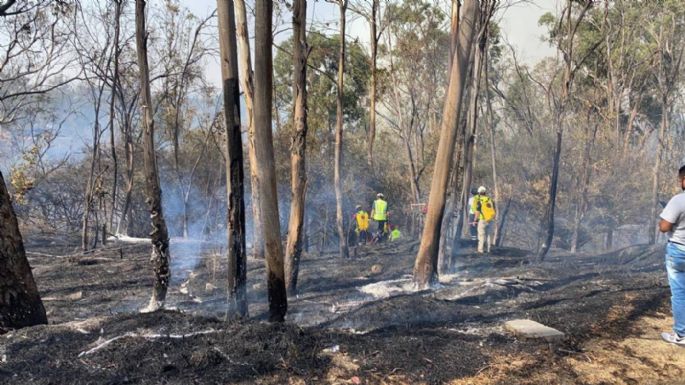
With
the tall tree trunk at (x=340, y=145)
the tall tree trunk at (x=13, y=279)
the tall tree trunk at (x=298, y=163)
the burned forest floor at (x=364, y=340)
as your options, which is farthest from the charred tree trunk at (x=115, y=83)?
the tall tree trunk at (x=13, y=279)

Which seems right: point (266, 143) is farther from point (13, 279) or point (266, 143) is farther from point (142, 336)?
point (13, 279)

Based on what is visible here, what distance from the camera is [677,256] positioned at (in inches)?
212

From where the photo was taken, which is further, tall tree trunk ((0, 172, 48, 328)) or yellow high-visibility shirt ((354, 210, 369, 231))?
yellow high-visibility shirt ((354, 210, 369, 231))

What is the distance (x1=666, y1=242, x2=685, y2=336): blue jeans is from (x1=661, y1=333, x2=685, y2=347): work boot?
5 centimetres

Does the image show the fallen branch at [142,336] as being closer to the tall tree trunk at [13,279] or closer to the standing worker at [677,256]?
the tall tree trunk at [13,279]

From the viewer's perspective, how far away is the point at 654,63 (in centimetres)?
2203

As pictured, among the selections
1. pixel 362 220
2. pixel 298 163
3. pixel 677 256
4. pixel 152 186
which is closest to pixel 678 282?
pixel 677 256

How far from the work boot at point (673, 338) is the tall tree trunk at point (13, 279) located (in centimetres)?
727

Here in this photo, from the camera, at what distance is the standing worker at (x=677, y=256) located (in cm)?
536

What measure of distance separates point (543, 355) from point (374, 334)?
6.16ft

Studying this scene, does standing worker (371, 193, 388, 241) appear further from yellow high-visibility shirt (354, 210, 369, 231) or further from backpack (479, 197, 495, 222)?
backpack (479, 197, 495, 222)

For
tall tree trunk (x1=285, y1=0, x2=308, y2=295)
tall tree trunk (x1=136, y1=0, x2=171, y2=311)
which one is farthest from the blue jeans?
tall tree trunk (x1=136, y1=0, x2=171, y2=311)

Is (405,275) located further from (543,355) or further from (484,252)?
(543,355)

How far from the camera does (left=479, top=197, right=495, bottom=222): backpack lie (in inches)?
569
